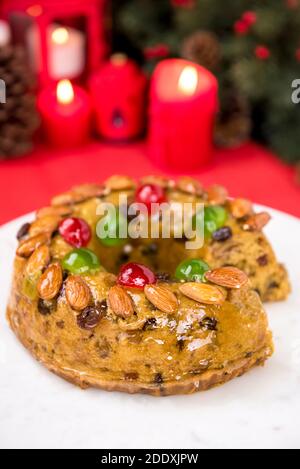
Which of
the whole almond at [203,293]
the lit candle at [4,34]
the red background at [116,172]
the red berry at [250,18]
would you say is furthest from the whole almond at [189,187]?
the lit candle at [4,34]

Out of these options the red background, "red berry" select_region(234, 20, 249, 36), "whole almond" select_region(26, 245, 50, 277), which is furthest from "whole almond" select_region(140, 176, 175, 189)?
"red berry" select_region(234, 20, 249, 36)

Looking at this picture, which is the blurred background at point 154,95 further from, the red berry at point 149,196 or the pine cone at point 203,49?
the red berry at point 149,196

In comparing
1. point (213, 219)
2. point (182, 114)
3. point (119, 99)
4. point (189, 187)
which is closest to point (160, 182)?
point (189, 187)

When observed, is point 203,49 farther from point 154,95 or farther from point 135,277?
point 135,277

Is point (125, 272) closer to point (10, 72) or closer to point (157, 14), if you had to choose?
point (10, 72)
